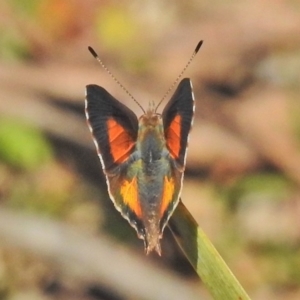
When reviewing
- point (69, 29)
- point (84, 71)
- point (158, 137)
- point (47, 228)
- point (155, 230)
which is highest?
point (69, 29)

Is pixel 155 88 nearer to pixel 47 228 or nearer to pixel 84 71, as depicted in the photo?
pixel 84 71

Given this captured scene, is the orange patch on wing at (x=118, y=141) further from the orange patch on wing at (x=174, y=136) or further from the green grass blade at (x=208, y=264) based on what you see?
the green grass blade at (x=208, y=264)

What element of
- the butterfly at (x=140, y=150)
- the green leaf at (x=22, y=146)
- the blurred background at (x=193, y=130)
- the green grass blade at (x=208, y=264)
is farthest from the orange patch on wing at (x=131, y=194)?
the green leaf at (x=22, y=146)

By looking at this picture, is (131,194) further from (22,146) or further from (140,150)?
(22,146)

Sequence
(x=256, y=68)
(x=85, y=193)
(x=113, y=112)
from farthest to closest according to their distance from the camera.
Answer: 1. (x=256, y=68)
2. (x=85, y=193)
3. (x=113, y=112)

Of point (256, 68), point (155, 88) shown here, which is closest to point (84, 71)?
point (155, 88)

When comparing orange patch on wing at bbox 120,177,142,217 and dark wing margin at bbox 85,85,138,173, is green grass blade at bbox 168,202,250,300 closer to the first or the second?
orange patch on wing at bbox 120,177,142,217
